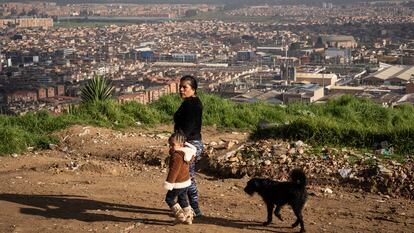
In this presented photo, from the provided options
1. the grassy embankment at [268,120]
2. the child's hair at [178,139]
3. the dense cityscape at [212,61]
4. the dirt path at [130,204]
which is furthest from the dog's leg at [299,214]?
the dense cityscape at [212,61]

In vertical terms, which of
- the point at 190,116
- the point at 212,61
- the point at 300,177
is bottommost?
the point at 212,61

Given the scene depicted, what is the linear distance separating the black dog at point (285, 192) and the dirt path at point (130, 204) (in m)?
0.19

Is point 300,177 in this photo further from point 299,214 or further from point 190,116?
point 190,116

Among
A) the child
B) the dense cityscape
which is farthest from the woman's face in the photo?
the dense cityscape

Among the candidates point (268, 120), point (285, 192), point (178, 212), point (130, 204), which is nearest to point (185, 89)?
point (178, 212)

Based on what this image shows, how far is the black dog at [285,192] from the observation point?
4781 millimetres

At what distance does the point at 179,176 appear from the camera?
15.9 ft

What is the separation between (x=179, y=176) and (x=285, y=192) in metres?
0.85

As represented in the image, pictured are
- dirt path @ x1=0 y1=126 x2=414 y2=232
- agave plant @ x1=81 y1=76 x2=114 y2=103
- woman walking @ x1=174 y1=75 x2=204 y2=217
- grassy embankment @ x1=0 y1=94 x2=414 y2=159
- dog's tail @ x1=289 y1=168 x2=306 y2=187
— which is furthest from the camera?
agave plant @ x1=81 y1=76 x2=114 y2=103

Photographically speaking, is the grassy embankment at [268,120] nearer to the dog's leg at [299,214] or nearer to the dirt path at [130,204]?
the dirt path at [130,204]

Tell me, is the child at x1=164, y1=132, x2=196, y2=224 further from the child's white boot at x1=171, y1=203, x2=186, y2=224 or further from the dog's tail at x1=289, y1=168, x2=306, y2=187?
the dog's tail at x1=289, y1=168, x2=306, y2=187

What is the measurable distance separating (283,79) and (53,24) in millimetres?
46194

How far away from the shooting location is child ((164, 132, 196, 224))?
4.81 metres

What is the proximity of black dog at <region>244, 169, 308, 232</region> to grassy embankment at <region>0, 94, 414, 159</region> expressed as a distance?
249 centimetres
